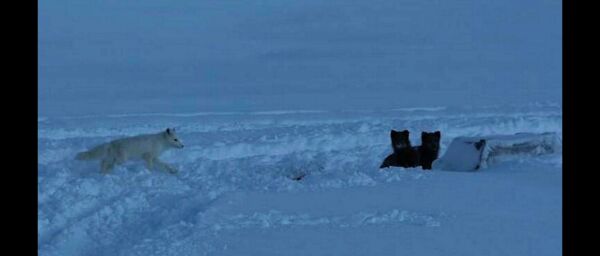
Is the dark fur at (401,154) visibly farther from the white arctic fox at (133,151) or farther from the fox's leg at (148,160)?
the fox's leg at (148,160)

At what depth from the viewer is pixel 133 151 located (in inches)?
379

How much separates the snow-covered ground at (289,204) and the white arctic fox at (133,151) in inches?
8.3

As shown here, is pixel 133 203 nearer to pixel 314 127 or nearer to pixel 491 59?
pixel 314 127

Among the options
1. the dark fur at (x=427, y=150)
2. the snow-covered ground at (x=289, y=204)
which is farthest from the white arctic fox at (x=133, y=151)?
the dark fur at (x=427, y=150)

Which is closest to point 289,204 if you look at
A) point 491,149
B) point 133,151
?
point 491,149

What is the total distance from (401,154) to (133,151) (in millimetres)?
3731

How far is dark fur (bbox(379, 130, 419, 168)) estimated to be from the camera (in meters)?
9.35

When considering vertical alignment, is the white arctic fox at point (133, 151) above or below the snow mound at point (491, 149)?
above

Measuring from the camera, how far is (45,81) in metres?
26.8

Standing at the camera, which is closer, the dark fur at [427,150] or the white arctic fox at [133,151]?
the white arctic fox at [133,151]

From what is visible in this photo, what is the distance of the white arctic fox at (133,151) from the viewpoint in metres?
9.34

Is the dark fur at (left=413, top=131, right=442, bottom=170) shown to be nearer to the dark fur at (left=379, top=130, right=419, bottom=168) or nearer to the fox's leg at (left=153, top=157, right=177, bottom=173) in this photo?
the dark fur at (left=379, top=130, right=419, bottom=168)

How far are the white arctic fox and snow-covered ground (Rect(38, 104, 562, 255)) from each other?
21 cm
